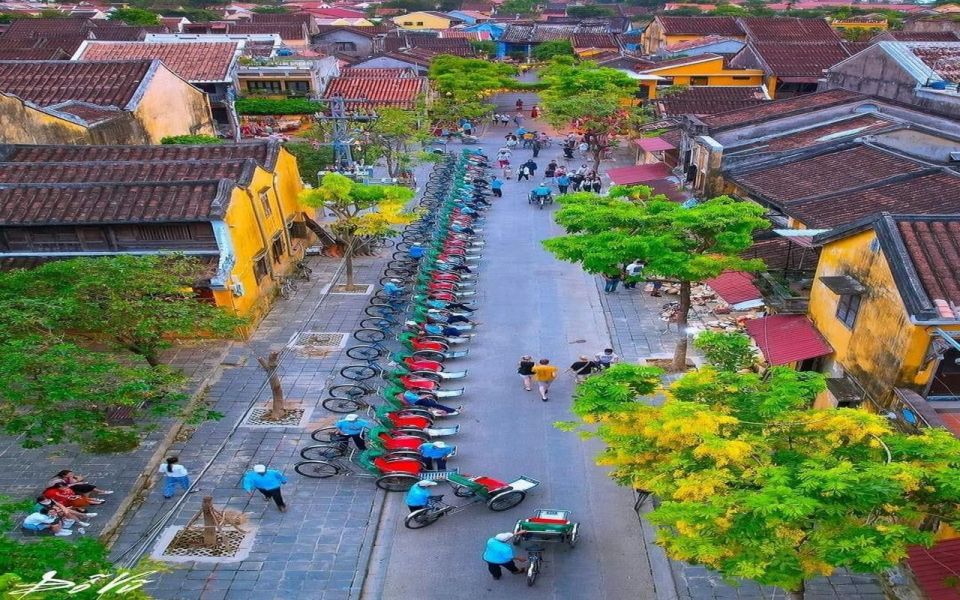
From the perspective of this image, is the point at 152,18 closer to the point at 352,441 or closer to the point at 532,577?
the point at 352,441

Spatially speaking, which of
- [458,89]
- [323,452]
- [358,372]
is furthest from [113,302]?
[458,89]

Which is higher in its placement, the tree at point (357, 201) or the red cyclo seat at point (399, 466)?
the tree at point (357, 201)

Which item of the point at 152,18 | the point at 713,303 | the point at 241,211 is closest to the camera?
the point at 241,211

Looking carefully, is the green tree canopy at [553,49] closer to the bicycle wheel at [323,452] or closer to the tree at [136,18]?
the tree at [136,18]

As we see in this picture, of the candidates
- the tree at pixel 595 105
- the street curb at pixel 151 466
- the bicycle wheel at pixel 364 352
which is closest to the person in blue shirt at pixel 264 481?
the street curb at pixel 151 466

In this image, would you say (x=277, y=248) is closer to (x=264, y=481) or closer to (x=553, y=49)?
(x=264, y=481)

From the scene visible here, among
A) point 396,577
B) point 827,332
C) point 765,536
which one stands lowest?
point 396,577

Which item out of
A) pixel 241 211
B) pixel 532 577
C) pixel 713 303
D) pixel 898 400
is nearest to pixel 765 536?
pixel 532 577

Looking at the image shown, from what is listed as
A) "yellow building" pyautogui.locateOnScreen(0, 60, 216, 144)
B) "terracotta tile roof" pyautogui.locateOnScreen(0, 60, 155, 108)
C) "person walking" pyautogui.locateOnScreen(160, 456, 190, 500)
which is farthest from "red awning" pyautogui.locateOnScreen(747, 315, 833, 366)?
"terracotta tile roof" pyautogui.locateOnScreen(0, 60, 155, 108)
